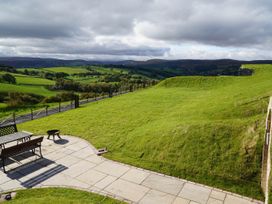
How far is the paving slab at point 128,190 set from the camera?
292 inches

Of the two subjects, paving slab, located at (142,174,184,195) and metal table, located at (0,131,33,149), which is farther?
metal table, located at (0,131,33,149)

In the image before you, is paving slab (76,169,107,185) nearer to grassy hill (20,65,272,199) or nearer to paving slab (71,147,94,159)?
grassy hill (20,65,272,199)

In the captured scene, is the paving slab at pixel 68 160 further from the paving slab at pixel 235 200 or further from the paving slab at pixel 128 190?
the paving slab at pixel 235 200

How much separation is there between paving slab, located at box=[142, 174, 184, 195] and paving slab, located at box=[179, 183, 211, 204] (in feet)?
0.72

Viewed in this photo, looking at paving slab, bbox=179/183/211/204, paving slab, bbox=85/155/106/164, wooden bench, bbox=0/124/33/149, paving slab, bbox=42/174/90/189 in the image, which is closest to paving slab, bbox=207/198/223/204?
paving slab, bbox=179/183/211/204

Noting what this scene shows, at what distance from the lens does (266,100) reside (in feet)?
37.0

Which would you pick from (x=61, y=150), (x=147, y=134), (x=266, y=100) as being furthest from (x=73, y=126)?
(x=266, y=100)

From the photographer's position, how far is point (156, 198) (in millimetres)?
7316

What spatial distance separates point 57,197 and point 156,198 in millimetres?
3374

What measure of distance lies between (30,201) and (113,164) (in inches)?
149

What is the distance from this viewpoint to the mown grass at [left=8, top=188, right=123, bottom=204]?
6938 millimetres

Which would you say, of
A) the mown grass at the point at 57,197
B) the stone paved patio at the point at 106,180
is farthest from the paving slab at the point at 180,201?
the mown grass at the point at 57,197

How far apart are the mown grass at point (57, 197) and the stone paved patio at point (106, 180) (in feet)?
1.04

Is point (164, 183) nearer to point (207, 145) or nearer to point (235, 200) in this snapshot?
point (235, 200)
